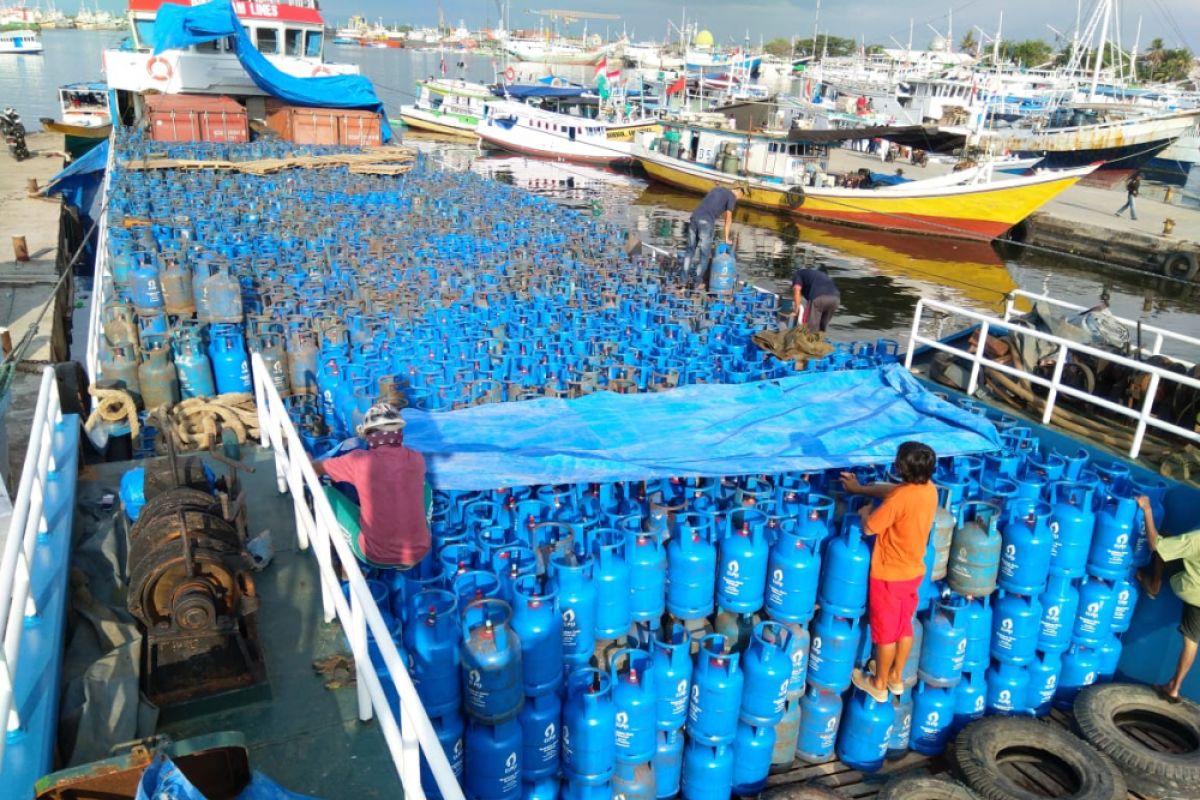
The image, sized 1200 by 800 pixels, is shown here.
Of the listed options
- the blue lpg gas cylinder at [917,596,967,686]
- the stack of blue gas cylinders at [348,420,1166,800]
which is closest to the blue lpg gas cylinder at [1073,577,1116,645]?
the stack of blue gas cylinders at [348,420,1166,800]

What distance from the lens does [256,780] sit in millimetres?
3191

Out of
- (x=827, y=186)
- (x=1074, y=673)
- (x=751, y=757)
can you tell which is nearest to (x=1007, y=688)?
(x=1074, y=673)

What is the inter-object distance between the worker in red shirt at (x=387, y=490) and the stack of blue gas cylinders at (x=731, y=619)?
0.83 feet

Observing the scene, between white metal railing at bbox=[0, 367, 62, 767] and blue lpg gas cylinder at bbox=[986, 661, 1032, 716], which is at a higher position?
white metal railing at bbox=[0, 367, 62, 767]

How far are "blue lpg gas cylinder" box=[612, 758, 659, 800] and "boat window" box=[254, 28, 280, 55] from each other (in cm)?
3137

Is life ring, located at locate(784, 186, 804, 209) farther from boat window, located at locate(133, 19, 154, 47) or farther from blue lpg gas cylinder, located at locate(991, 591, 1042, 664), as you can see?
blue lpg gas cylinder, located at locate(991, 591, 1042, 664)

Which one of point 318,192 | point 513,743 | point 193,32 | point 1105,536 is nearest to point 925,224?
point 318,192

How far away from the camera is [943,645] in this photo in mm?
6273

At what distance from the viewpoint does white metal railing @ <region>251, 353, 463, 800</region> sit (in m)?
2.83

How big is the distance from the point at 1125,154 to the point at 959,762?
5028 cm

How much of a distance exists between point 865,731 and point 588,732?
2541mm

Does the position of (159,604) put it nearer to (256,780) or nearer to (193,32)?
(256,780)

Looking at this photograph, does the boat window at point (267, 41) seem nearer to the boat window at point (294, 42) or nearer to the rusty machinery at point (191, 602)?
the boat window at point (294, 42)

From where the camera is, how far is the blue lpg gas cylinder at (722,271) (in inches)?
480
